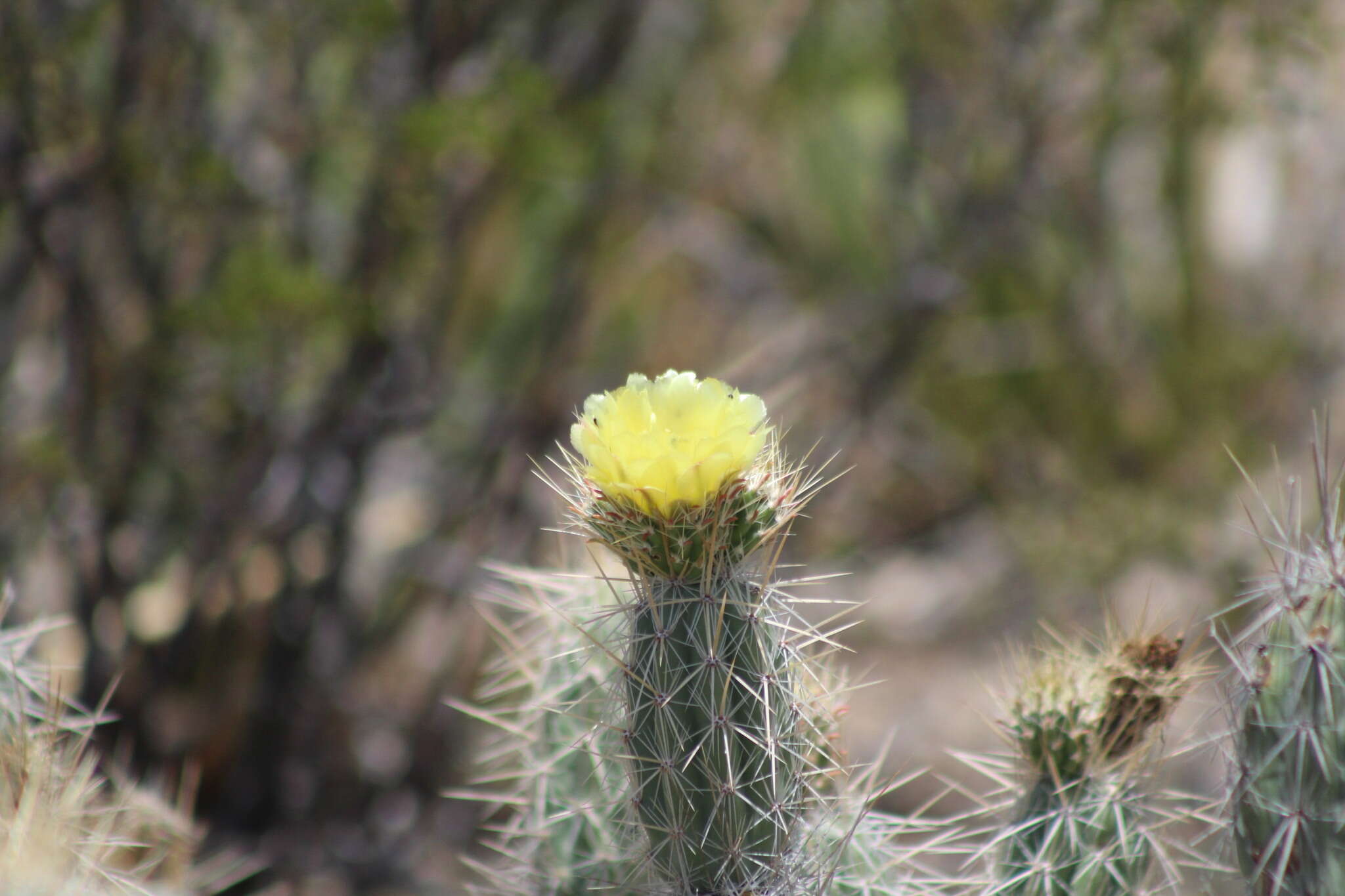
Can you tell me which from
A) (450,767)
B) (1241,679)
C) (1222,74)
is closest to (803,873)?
(1241,679)

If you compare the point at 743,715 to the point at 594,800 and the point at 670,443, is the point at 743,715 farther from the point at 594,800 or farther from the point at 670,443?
the point at 594,800

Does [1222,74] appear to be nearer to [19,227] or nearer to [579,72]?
[579,72]

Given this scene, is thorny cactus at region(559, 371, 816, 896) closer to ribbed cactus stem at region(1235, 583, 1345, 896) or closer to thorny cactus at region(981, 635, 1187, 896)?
thorny cactus at region(981, 635, 1187, 896)

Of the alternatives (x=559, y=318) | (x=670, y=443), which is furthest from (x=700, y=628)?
(x=559, y=318)

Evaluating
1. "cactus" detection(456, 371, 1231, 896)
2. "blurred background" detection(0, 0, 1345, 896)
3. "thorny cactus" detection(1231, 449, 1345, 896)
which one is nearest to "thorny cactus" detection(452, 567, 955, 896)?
"cactus" detection(456, 371, 1231, 896)

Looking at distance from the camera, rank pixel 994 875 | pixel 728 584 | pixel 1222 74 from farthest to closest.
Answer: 1. pixel 1222 74
2. pixel 994 875
3. pixel 728 584

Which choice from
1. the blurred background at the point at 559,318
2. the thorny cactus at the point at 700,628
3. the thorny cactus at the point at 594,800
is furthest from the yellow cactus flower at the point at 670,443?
the blurred background at the point at 559,318
